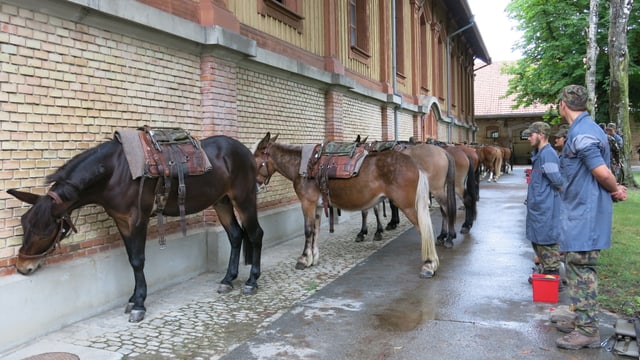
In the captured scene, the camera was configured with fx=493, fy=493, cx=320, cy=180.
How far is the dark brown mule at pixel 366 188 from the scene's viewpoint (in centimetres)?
655

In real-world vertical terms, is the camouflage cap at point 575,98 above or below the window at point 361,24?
below

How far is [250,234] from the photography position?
6254 mm

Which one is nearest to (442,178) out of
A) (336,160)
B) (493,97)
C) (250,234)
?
(336,160)

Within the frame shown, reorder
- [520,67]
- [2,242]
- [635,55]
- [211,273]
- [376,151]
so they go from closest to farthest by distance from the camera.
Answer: [2,242] → [211,273] → [376,151] → [635,55] → [520,67]

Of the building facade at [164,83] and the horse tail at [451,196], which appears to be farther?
the horse tail at [451,196]

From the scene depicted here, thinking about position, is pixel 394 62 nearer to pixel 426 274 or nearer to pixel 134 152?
pixel 426 274

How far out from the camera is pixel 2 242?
4.31 metres

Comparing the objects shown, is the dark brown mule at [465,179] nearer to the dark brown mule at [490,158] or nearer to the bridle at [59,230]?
the bridle at [59,230]

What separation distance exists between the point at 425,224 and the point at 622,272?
2.50m

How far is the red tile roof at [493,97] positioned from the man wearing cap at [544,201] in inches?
1436

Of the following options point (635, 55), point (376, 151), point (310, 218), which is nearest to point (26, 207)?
point (310, 218)

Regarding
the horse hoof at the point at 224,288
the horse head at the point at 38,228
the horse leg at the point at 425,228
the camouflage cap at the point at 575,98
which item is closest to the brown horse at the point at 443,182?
the horse leg at the point at 425,228

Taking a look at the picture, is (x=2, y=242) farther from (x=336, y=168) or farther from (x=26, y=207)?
(x=336, y=168)

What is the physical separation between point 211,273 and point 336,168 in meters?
2.31
